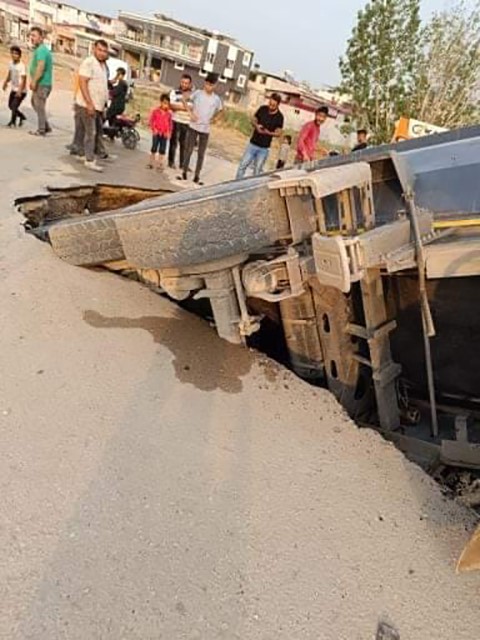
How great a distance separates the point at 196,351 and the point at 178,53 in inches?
2475

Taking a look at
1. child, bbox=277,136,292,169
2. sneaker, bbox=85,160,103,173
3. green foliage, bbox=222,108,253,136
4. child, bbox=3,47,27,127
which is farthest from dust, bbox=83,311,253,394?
green foliage, bbox=222,108,253,136

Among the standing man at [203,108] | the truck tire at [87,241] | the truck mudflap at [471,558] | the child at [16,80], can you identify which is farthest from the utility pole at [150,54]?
the truck mudflap at [471,558]

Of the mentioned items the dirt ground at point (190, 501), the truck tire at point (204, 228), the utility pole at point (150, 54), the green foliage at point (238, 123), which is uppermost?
the utility pole at point (150, 54)

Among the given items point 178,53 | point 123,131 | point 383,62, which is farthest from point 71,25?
point 123,131

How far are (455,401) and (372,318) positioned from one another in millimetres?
840

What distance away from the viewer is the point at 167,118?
10.3 m

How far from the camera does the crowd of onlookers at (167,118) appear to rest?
789 cm

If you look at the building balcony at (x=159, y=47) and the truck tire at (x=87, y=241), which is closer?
the truck tire at (x=87, y=241)

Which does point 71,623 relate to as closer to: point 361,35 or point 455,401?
point 455,401

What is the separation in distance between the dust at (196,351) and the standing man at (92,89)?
200 inches

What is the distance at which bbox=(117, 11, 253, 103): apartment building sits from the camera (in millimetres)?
59188

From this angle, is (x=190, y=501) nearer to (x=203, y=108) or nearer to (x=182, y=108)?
(x=203, y=108)

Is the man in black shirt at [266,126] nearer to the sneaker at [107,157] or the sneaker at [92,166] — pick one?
the sneaker at [92,166]

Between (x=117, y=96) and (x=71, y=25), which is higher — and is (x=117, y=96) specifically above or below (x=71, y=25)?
below
